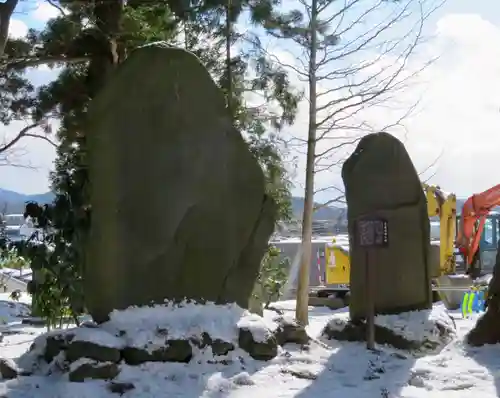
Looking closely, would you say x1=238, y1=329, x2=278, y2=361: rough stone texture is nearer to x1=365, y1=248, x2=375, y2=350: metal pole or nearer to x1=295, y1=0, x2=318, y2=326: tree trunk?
x1=365, y1=248, x2=375, y2=350: metal pole

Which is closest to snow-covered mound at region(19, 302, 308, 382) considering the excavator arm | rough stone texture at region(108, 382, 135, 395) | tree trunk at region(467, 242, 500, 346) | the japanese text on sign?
rough stone texture at region(108, 382, 135, 395)

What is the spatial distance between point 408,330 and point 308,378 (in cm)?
199

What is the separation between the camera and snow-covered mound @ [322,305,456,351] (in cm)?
743

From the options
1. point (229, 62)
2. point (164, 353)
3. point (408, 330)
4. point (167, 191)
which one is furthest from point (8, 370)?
point (229, 62)

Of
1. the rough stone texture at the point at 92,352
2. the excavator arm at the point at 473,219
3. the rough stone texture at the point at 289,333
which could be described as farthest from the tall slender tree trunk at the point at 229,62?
the excavator arm at the point at 473,219

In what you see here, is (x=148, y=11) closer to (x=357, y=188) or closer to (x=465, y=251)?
(x=357, y=188)

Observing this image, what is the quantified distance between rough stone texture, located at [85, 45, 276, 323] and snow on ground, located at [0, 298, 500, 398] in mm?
466

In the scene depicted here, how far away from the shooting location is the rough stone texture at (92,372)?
222 inches

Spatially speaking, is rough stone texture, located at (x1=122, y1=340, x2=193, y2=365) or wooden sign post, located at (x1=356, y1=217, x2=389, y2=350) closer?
rough stone texture, located at (x1=122, y1=340, x2=193, y2=365)

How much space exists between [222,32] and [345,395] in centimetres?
776

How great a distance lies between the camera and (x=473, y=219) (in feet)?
54.3

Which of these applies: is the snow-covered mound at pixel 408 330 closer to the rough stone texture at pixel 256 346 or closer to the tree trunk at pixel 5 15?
the rough stone texture at pixel 256 346

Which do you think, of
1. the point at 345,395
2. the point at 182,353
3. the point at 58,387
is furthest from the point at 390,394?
the point at 58,387

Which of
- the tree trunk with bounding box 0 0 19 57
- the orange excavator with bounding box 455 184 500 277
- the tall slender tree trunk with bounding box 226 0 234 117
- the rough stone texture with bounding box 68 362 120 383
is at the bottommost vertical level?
the rough stone texture with bounding box 68 362 120 383
